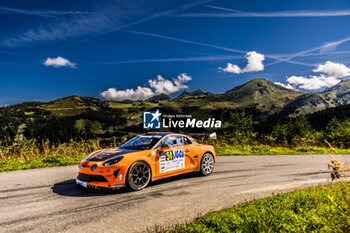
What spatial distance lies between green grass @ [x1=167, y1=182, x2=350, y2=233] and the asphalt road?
0.72 metres

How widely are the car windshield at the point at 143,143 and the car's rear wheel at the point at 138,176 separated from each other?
70cm

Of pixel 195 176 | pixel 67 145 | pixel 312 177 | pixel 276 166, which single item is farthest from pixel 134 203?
pixel 67 145

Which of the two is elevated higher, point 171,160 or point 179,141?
point 179,141

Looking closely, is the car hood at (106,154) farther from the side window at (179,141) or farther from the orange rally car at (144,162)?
the side window at (179,141)

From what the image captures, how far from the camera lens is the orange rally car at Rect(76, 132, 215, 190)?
8.26 m

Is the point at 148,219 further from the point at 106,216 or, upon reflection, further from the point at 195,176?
the point at 195,176

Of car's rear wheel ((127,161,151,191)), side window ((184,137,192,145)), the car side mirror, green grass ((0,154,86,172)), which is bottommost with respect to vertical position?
car's rear wheel ((127,161,151,191))

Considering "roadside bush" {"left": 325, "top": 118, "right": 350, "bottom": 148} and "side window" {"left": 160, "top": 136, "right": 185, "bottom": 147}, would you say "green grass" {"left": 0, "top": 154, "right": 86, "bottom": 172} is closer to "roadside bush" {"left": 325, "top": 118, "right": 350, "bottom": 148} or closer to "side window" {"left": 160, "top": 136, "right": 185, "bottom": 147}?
"side window" {"left": 160, "top": 136, "right": 185, "bottom": 147}

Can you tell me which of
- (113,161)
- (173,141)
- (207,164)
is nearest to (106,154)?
(113,161)

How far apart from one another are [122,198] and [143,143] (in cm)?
233

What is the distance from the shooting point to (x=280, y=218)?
5.54 meters

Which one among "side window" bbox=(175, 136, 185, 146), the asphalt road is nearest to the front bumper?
the asphalt road

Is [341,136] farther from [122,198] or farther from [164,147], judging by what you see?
[122,198]

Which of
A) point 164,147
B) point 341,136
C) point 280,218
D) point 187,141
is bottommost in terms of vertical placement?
point 280,218
